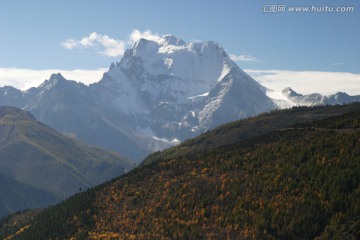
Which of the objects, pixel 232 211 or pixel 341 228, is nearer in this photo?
pixel 341 228

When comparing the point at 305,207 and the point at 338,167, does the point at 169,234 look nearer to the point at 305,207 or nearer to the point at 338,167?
the point at 305,207

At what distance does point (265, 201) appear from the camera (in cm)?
10638

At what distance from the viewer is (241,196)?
114250mm

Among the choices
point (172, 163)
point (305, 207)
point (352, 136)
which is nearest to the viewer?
point (305, 207)

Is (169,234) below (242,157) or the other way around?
below

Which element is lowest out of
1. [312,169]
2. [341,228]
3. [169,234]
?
[169,234]

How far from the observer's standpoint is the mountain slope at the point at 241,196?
3802 inches

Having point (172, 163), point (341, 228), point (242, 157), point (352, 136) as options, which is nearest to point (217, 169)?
point (242, 157)

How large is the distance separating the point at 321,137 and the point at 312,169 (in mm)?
26967

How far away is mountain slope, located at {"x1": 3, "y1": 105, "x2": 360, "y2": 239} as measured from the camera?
9656cm

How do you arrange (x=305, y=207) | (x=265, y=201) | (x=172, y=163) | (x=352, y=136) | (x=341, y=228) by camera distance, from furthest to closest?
(x=172, y=163)
(x=352, y=136)
(x=265, y=201)
(x=305, y=207)
(x=341, y=228)

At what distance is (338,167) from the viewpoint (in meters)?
111

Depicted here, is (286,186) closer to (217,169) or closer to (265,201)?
(265,201)

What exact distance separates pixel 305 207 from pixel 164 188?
154ft
